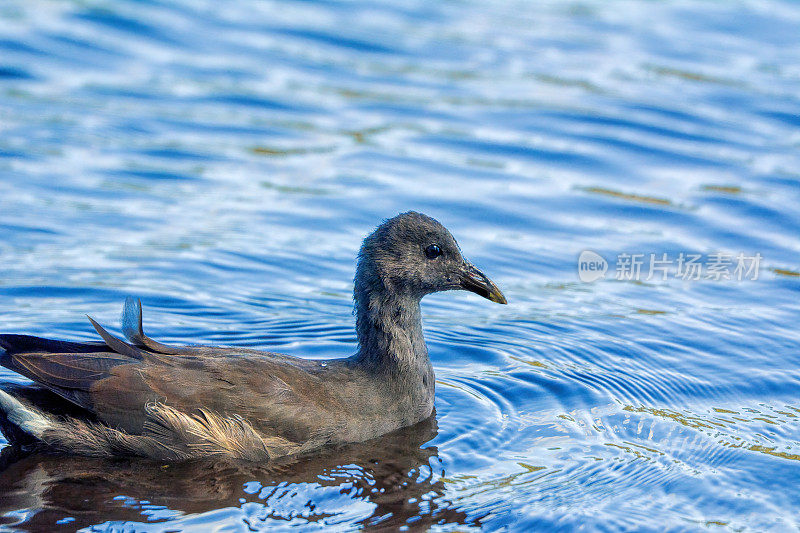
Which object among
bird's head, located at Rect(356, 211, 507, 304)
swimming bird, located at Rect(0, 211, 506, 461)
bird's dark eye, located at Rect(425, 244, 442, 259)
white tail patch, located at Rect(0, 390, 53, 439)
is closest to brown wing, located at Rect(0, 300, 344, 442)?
swimming bird, located at Rect(0, 211, 506, 461)

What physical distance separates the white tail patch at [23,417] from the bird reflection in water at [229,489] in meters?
0.21

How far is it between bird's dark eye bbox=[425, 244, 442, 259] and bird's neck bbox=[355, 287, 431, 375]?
33cm

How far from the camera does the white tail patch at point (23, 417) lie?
714cm

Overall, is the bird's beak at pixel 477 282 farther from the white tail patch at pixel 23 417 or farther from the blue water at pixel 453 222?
the white tail patch at pixel 23 417

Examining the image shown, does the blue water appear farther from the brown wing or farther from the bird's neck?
the bird's neck

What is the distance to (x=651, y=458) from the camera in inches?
297

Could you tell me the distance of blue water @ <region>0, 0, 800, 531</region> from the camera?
23.3ft

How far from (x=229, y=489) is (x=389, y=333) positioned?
1.63 meters

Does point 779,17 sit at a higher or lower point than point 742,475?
higher

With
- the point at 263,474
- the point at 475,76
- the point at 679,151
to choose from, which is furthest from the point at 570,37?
the point at 263,474

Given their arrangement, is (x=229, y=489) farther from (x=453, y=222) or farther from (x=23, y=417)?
(x=453, y=222)

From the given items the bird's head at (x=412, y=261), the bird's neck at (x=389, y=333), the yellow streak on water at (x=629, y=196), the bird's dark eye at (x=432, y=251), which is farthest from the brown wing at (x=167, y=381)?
the yellow streak on water at (x=629, y=196)

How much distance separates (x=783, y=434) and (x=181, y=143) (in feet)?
26.4

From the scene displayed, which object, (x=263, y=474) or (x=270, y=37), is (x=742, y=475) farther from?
(x=270, y=37)
